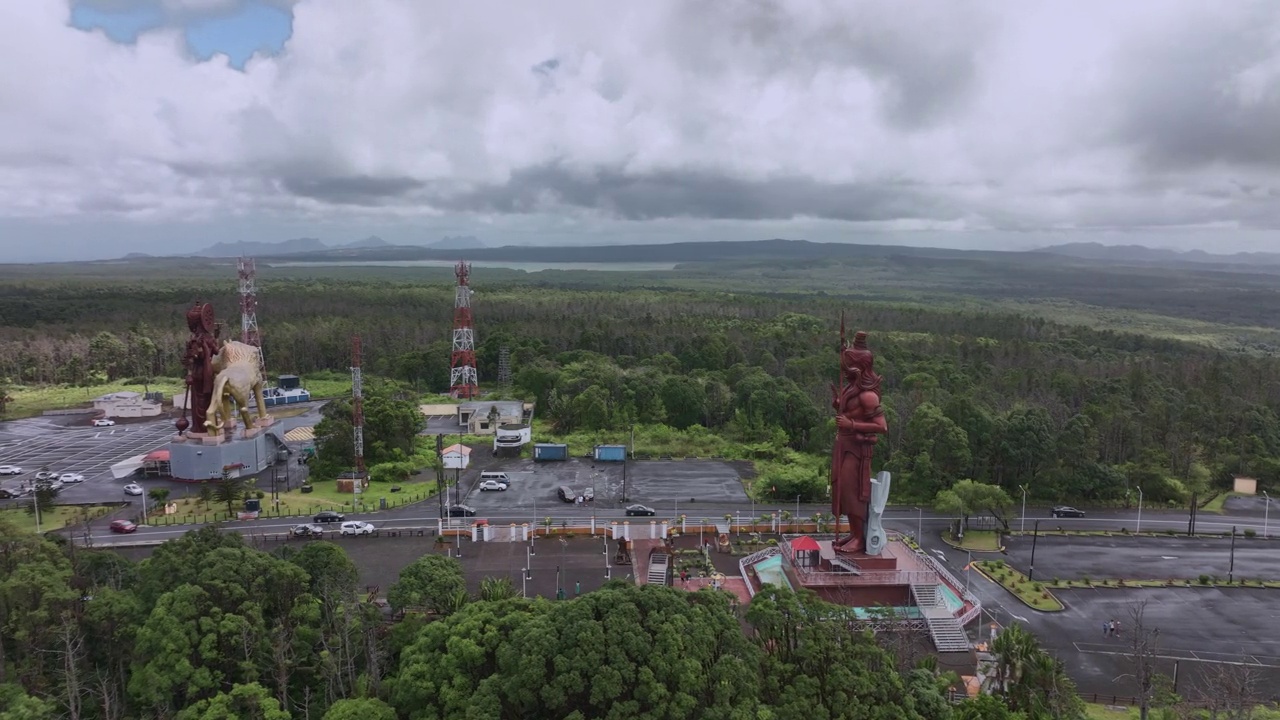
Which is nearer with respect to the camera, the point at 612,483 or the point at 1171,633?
the point at 1171,633

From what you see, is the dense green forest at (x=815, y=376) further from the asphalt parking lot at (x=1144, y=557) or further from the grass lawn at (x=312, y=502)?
the grass lawn at (x=312, y=502)

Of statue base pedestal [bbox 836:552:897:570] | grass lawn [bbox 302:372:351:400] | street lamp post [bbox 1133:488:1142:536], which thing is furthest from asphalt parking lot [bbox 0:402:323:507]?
street lamp post [bbox 1133:488:1142:536]

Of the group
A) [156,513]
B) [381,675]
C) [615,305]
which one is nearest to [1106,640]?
[381,675]

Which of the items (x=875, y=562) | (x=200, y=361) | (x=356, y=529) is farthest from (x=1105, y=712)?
(x=200, y=361)

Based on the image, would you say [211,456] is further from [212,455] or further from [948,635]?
[948,635]

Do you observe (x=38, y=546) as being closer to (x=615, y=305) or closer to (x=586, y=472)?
(x=586, y=472)
